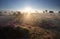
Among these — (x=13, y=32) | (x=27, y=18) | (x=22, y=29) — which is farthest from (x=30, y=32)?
(x=27, y=18)

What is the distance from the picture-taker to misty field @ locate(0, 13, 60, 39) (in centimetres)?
586

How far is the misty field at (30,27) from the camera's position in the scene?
586 cm

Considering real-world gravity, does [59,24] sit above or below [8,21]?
below

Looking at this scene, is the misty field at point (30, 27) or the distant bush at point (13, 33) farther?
the misty field at point (30, 27)

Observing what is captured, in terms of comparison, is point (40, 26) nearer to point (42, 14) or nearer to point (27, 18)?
point (27, 18)

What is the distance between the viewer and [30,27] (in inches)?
255

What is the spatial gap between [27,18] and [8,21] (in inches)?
47.0

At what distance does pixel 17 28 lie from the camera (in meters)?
6.09

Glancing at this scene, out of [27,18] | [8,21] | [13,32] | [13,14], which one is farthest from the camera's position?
[13,14]

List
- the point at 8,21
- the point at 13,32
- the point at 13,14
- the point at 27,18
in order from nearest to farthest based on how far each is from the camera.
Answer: the point at 13,32 → the point at 8,21 → the point at 27,18 → the point at 13,14

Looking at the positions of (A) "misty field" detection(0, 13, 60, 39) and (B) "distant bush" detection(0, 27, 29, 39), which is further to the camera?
(A) "misty field" detection(0, 13, 60, 39)

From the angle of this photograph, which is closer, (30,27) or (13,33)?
(13,33)

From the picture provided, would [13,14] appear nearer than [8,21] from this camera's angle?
No

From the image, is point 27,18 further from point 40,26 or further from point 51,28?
point 51,28
